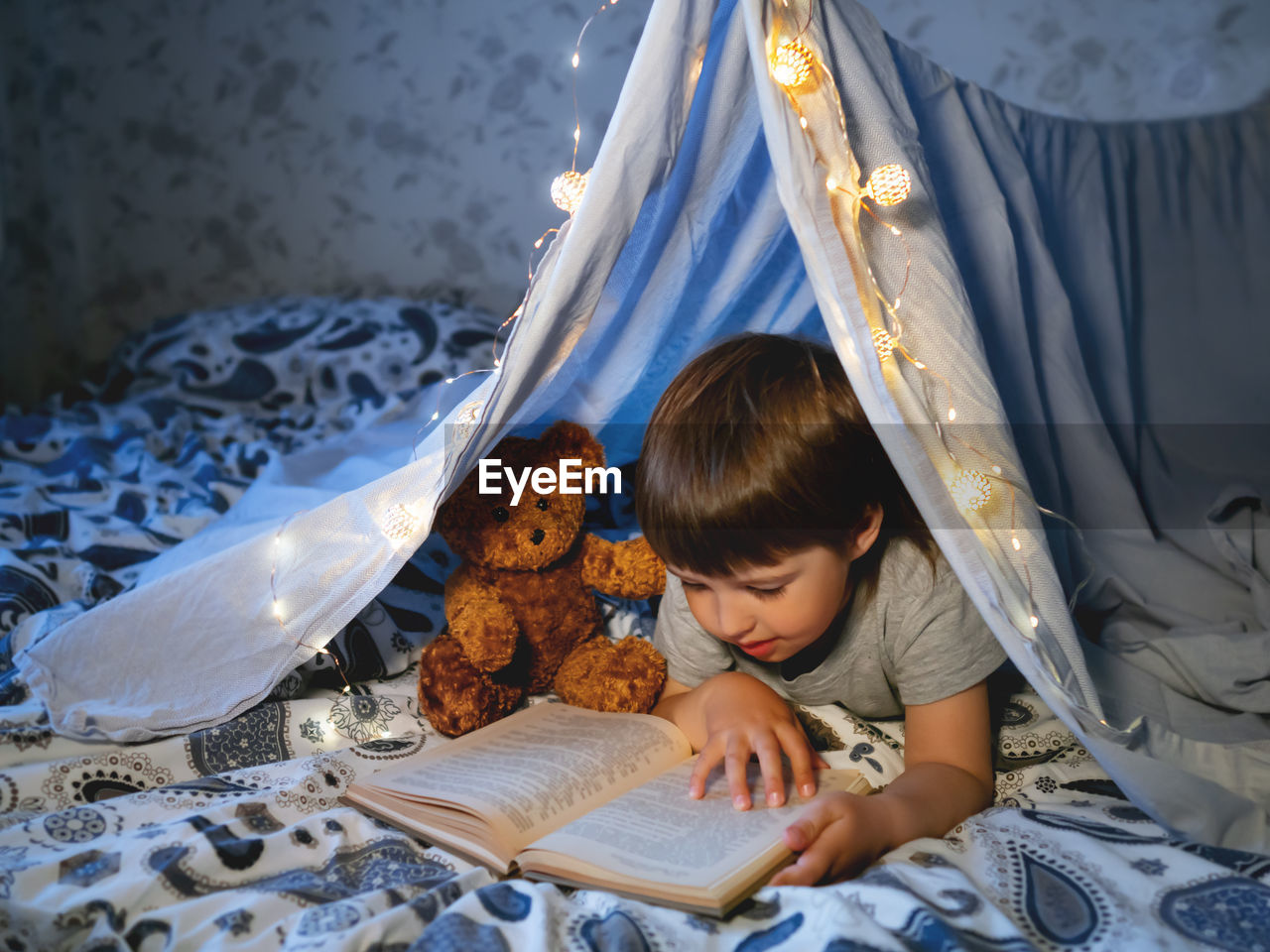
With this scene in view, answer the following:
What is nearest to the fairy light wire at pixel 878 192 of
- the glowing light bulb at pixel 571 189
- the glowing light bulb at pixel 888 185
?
the glowing light bulb at pixel 888 185

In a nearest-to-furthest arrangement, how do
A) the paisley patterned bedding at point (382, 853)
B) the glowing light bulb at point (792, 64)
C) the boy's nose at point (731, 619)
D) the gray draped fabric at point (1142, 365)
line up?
1. the paisley patterned bedding at point (382, 853)
2. the glowing light bulb at point (792, 64)
3. the boy's nose at point (731, 619)
4. the gray draped fabric at point (1142, 365)

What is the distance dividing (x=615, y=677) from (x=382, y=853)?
1.05 feet

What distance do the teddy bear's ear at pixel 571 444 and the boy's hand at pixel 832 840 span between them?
460mm

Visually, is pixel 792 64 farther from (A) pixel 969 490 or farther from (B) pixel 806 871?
(B) pixel 806 871

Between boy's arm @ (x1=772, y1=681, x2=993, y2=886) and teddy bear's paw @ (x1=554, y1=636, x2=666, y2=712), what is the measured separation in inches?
10.8

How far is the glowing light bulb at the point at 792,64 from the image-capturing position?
2.38 ft

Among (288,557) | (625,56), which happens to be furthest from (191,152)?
(288,557)

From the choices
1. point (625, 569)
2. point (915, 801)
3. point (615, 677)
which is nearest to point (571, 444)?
point (625, 569)

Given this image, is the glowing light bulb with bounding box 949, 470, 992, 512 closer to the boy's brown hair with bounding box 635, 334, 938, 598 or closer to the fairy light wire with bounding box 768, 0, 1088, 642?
the fairy light wire with bounding box 768, 0, 1088, 642

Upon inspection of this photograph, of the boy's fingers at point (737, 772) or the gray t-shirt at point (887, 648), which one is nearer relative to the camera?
the boy's fingers at point (737, 772)

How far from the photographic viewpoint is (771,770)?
773 millimetres

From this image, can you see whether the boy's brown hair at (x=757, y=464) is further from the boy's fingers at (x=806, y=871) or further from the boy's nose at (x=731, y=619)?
the boy's fingers at (x=806, y=871)

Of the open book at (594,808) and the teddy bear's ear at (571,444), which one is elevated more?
the teddy bear's ear at (571,444)

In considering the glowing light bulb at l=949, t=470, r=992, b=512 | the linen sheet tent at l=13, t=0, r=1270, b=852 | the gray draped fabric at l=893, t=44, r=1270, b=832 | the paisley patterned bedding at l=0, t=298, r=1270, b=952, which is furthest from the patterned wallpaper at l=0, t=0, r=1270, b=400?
the glowing light bulb at l=949, t=470, r=992, b=512
